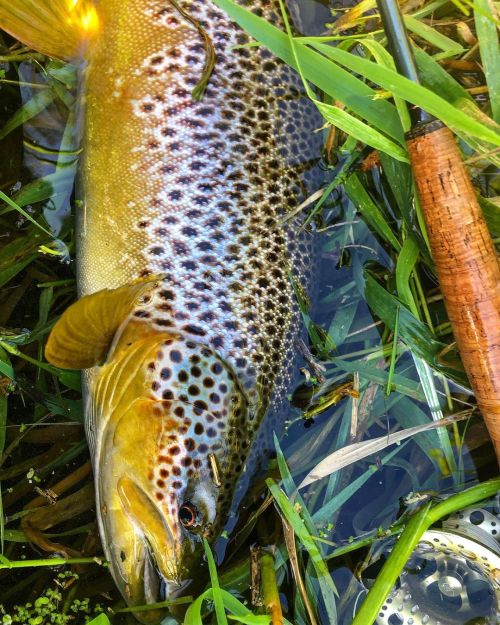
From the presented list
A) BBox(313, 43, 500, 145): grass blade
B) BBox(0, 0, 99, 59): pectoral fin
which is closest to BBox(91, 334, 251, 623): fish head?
BBox(313, 43, 500, 145): grass blade

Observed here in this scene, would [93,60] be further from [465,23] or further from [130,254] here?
[465,23]

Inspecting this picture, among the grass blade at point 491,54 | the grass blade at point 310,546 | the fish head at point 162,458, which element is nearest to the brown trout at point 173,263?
the fish head at point 162,458

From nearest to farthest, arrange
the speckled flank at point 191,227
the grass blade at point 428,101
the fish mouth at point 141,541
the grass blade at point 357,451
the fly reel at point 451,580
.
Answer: the grass blade at point 428,101 < the fish mouth at point 141,541 < the speckled flank at point 191,227 < the fly reel at point 451,580 < the grass blade at point 357,451

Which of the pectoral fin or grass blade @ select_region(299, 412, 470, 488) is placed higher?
the pectoral fin

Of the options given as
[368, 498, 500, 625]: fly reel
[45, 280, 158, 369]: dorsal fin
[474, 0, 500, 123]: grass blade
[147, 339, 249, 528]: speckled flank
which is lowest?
[368, 498, 500, 625]: fly reel

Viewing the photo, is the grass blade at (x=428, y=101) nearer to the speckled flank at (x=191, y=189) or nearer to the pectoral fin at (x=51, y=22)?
the speckled flank at (x=191, y=189)

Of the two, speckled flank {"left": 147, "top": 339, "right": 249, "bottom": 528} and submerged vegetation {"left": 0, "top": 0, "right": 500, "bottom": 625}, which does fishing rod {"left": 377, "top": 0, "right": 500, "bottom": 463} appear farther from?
speckled flank {"left": 147, "top": 339, "right": 249, "bottom": 528}

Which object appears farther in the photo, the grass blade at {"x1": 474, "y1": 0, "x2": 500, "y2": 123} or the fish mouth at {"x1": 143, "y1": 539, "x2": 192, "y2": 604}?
the grass blade at {"x1": 474, "y1": 0, "x2": 500, "y2": 123}

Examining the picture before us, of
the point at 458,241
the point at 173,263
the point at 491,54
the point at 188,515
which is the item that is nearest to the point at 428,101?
the point at 458,241
